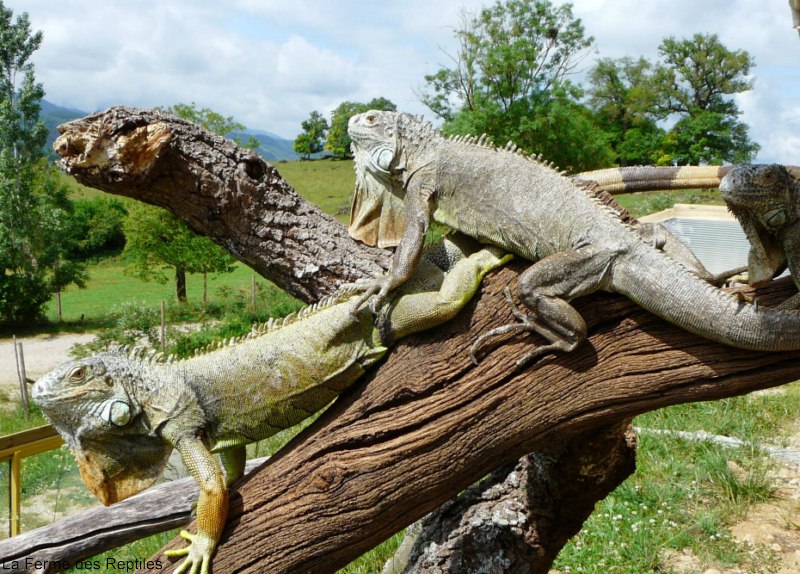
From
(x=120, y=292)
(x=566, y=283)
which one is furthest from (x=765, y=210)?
(x=120, y=292)

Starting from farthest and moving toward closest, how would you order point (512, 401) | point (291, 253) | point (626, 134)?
point (626, 134)
point (291, 253)
point (512, 401)

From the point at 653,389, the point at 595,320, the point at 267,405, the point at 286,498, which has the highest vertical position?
the point at 595,320

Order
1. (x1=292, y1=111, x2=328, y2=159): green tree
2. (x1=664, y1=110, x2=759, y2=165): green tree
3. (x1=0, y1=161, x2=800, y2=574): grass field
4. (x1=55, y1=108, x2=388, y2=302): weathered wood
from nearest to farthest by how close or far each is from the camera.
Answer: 1. (x1=55, y1=108, x2=388, y2=302): weathered wood
2. (x1=0, y1=161, x2=800, y2=574): grass field
3. (x1=664, y1=110, x2=759, y2=165): green tree
4. (x1=292, y1=111, x2=328, y2=159): green tree

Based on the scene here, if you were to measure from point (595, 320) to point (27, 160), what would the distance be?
28.8 metres

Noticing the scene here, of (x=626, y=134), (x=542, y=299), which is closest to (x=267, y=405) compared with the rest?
(x=542, y=299)

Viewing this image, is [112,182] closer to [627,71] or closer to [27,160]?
[27,160]

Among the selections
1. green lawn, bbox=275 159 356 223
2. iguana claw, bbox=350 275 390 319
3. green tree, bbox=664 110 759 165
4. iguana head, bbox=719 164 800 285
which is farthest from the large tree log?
green tree, bbox=664 110 759 165

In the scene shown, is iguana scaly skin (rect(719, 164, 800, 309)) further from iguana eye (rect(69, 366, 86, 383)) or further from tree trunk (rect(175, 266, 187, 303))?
tree trunk (rect(175, 266, 187, 303))

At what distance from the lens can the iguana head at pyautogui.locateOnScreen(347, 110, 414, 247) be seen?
347cm

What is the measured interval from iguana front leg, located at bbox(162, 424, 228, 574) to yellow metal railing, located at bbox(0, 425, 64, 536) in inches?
104

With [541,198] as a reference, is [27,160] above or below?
below

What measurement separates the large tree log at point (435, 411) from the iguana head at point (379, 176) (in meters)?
0.71

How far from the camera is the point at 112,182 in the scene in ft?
13.0

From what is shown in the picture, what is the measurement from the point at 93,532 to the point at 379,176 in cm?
302
